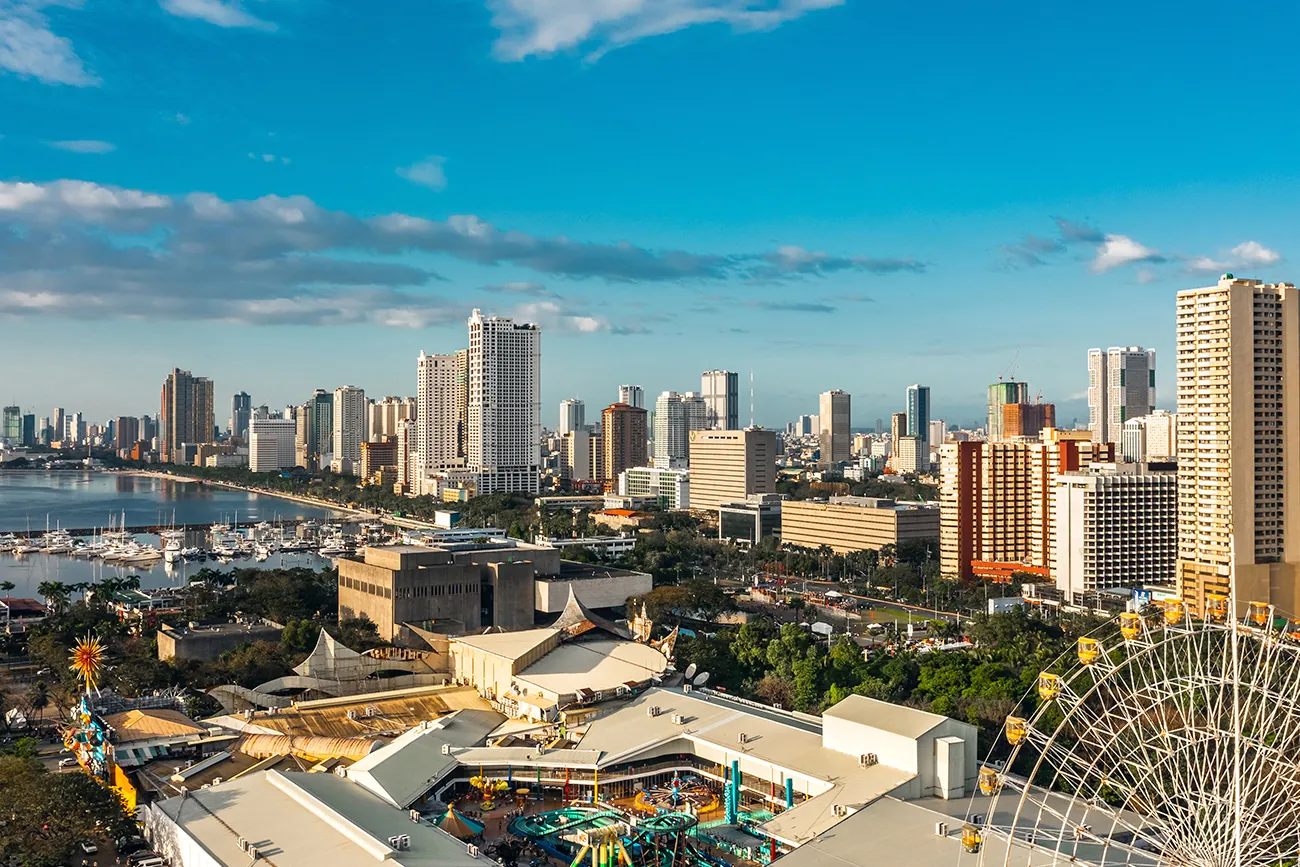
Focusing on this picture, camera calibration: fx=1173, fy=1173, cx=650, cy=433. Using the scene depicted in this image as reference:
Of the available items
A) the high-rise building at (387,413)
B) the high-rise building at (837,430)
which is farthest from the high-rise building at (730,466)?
the high-rise building at (387,413)

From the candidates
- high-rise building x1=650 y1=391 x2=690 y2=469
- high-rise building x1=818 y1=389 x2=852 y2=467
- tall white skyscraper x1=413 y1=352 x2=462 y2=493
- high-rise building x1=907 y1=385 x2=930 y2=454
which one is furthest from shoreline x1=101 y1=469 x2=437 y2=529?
high-rise building x1=907 y1=385 x2=930 y2=454

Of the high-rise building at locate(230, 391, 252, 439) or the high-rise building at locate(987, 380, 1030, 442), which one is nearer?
the high-rise building at locate(987, 380, 1030, 442)

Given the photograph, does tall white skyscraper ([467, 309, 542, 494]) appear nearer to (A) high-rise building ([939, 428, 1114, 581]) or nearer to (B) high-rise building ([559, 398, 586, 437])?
(A) high-rise building ([939, 428, 1114, 581])

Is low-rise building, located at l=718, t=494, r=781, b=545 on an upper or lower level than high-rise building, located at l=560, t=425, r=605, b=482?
lower

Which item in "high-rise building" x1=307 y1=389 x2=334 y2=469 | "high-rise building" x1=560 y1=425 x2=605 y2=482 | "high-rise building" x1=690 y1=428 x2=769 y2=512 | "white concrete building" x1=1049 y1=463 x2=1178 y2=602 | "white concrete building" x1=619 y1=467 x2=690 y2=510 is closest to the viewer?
"white concrete building" x1=1049 y1=463 x2=1178 y2=602

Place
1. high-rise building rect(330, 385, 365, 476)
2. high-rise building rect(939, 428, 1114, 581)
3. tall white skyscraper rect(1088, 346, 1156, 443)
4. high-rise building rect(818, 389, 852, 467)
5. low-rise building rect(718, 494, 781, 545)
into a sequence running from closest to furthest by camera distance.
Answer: high-rise building rect(939, 428, 1114, 581) < low-rise building rect(718, 494, 781, 545) < tall white skyscraper rect(1088, 346, 1156, 443) < high-rise building rect(818, 389, 852, 467) < high-rise building rect(330, 385, 365, 476)

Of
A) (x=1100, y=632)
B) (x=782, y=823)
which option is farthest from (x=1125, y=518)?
(x=782, y=823)

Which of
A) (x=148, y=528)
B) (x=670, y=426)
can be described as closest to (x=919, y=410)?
(x=670, y=426)
